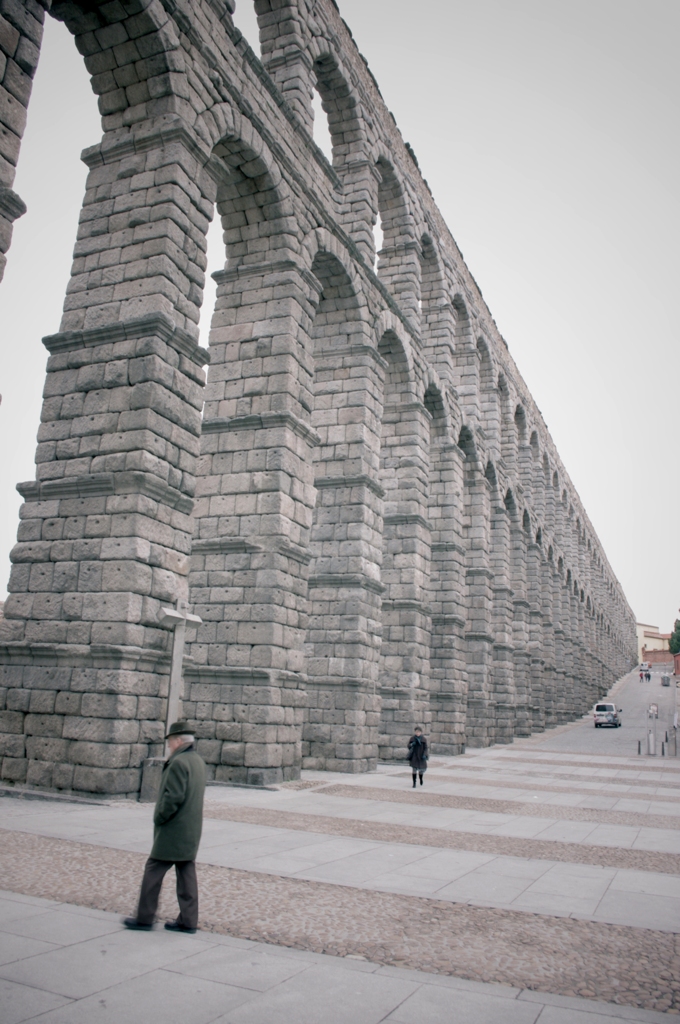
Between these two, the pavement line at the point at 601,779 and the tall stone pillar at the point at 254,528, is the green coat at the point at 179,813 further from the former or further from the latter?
the pavement line at the point at 601,779

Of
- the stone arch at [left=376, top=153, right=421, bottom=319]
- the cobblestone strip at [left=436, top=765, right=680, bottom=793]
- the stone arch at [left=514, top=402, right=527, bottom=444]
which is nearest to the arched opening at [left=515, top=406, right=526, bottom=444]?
the stone arch at [left=514, top=402, right=527, bottom=444]

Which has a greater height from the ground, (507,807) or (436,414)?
(436,414)

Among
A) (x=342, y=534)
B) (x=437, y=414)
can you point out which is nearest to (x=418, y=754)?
(x=342, y=534)

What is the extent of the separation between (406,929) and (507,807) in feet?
21.7

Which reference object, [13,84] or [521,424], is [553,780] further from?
[521,424]

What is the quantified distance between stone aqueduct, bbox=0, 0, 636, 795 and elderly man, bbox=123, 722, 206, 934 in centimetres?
429

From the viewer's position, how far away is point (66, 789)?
8.34 metres

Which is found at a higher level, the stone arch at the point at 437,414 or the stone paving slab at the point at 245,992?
the stone arch at the point at 437,414

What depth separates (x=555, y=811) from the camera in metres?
10.3

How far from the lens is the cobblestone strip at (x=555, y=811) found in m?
9.59

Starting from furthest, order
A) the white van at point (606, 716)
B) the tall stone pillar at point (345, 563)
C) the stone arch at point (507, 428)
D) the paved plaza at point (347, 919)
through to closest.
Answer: the white van at point (606, 716)
the stone arch at point (507, 428)
the tall stone pillar at point (345, 563)
the paved plaza at point (347, 919)

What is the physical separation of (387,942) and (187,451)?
268 inches

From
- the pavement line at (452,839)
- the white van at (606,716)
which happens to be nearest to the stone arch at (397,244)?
the pavement line at (452,839)

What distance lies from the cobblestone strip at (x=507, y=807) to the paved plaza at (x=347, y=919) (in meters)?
0.42
